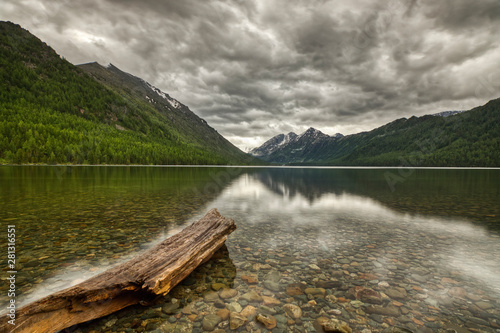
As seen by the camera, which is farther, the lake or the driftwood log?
the lake

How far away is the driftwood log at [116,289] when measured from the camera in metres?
4.75

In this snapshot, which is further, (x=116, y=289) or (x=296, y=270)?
(x=296, y=270)

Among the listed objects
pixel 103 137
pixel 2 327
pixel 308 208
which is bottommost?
pixel 308 208

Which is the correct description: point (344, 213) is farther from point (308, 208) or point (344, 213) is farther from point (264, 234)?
point (264, 234)

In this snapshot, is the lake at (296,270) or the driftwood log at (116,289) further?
the lake at (296,270)

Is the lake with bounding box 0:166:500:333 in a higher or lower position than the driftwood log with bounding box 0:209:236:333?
lower

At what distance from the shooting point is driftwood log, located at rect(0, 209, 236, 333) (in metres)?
4.75

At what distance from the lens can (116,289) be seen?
6059 millimetres

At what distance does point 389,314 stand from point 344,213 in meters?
15.5

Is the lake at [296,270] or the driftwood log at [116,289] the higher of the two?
the driftwood log at [116,289]

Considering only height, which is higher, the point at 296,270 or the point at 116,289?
the point at 116,289

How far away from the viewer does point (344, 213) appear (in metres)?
21.2

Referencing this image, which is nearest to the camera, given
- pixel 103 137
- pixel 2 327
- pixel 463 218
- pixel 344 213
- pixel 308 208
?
pixel 2 327

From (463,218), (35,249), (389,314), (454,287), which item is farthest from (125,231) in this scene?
(463,218)
